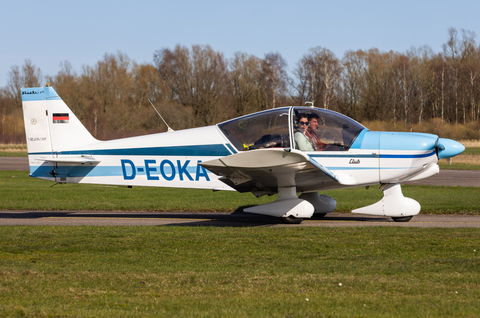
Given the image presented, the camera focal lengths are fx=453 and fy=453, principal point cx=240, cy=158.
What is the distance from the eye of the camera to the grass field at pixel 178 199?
1225 centimetres

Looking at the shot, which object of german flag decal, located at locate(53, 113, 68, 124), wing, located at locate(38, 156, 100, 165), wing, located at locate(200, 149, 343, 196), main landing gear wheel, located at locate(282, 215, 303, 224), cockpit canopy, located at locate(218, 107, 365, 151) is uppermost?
german flag decal, located at locate(53, 113, 68, 124)

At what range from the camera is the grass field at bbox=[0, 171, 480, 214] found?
482 inches

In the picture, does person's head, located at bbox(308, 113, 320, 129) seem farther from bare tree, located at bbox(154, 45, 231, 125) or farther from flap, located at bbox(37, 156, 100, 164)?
bare tree, located at bbox(154, 45, 231, 125)

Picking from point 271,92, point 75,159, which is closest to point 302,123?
point 75,159

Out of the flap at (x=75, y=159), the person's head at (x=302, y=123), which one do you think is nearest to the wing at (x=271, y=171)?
the person's head at (x=302, y=123)

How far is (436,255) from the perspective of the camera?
6.36 meters

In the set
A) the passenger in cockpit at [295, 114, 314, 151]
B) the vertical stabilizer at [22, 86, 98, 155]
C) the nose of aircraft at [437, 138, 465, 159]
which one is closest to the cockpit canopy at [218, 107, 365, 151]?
the passenger in cockpit at [295, 114, 314, 151]

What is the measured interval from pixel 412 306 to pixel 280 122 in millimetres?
5345

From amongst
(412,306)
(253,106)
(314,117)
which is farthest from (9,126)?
(412,306)

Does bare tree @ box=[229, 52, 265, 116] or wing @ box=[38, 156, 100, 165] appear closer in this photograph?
wing @ box=[38, 156, 100, 165]

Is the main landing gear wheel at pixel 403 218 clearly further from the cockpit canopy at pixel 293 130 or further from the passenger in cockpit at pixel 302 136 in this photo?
the passenger in cockpit at pixel 302 136

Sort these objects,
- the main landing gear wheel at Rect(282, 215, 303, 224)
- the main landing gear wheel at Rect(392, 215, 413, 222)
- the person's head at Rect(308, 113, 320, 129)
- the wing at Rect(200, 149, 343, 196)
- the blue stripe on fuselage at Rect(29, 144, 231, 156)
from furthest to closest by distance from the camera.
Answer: the main landing gear wheel at Rect(392, 215, 413, 222) → the blue stripe on fuselage at Rect(29, 144, 231, 156) → the main landing gear wheel at Rect(282, 215, 303, 224) → the person's head at Rect(308, 113, 320, 129) → the wing at Rect(200, 149, 343, 196)

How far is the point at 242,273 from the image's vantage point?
17.9 feet

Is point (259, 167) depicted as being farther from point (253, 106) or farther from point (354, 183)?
point (253, 106)
